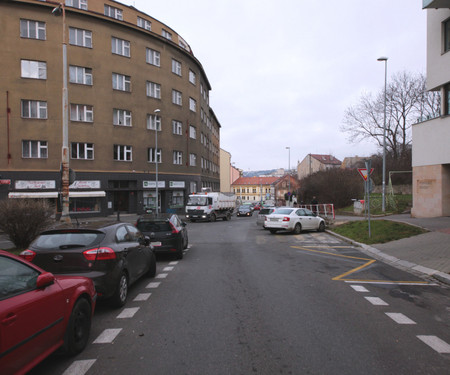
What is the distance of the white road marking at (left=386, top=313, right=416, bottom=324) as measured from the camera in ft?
17.1

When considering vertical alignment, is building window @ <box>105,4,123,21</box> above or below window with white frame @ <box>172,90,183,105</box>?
above

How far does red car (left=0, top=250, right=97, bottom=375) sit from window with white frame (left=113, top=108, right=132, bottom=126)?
30.9 meters

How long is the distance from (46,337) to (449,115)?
18826mm

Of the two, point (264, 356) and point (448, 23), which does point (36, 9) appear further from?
point (264, 356)

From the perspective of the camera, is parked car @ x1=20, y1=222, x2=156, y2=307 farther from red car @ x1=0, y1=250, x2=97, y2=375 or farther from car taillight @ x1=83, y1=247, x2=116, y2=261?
red car @ x1=0, y1=250, x2=97, y2=375

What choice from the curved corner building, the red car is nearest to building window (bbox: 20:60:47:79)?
the curved corner building

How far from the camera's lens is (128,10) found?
116 ft

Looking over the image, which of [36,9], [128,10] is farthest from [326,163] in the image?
[36,9]

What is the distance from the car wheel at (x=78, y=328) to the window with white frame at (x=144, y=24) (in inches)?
1471

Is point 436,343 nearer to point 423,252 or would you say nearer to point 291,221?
point 423,252

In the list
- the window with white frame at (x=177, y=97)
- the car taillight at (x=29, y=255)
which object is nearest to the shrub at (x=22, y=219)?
the car taillight at (x=29, y=255)

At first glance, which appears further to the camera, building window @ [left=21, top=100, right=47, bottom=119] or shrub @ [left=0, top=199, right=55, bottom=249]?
building window @ [left=21, top=100, right=47, bottom=119]

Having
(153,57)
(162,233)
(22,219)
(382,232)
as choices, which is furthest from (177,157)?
(162,233)

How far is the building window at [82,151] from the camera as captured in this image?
100 feet
